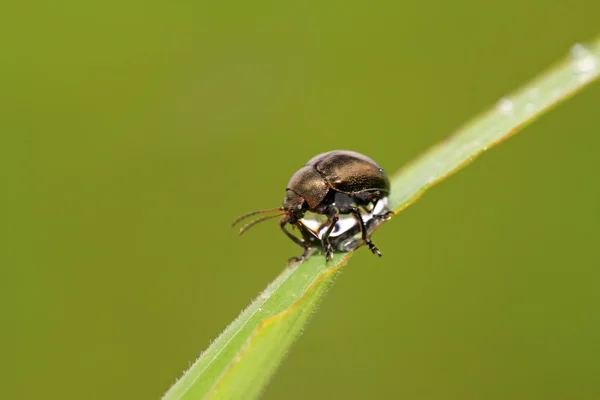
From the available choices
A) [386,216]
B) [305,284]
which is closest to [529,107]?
[386,216]

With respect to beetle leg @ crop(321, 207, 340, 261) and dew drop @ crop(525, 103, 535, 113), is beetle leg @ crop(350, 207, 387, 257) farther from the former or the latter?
dew drop @ crop(525, 103, 535, 113)

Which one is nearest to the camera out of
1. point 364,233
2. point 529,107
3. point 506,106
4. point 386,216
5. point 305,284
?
point 305,284

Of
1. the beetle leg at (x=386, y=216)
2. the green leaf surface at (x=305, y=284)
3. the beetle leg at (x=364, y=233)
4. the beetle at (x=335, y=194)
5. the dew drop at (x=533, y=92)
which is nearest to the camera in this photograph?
the green leaf surface at (x=305, y=284)

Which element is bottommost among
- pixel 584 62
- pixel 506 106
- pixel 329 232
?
pixel 329 232

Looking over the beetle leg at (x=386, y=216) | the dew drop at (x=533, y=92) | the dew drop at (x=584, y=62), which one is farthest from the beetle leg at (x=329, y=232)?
the dew drop at (x=584, y=62)

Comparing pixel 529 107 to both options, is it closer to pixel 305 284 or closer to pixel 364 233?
pixel 364 233

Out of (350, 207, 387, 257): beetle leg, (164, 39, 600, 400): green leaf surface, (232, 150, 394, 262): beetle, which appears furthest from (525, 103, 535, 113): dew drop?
(350, 207, 387, 257): beetle leg

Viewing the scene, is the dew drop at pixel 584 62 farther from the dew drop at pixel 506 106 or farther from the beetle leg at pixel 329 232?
the beetle leg at pixel 329 232
